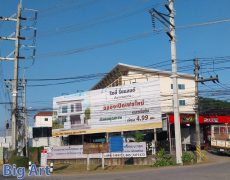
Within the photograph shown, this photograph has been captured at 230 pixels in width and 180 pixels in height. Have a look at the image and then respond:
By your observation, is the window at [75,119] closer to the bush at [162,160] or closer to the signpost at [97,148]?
the signpost at [97,148]

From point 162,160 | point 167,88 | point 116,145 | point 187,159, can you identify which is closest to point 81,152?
point 116,145

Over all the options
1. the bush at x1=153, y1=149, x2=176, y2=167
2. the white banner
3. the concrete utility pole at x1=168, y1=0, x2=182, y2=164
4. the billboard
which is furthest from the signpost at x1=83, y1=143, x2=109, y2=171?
the billboard

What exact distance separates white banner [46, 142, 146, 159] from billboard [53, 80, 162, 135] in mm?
6678

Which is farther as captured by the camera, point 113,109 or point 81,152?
point 113,109

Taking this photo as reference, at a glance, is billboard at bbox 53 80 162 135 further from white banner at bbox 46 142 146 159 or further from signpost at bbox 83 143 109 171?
signpost at bbox 83 143 109 171

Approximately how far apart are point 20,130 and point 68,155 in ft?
17.7

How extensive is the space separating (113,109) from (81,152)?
8322 mm

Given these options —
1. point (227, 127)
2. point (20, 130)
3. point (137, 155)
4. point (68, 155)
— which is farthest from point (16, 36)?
point (227, 127)

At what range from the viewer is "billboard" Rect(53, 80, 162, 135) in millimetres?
41906

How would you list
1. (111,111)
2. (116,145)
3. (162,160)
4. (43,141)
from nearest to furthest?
(162,160) → (116,145) → (111,111) → (43,141)

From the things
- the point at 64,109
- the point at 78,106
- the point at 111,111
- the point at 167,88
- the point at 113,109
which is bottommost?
the point at 111,111

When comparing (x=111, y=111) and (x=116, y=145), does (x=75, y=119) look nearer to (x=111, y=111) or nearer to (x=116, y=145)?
(x=111, y=111)

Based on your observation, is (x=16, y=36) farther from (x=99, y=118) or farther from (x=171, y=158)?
(x=171, y=158)

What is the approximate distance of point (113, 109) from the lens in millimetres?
45719
